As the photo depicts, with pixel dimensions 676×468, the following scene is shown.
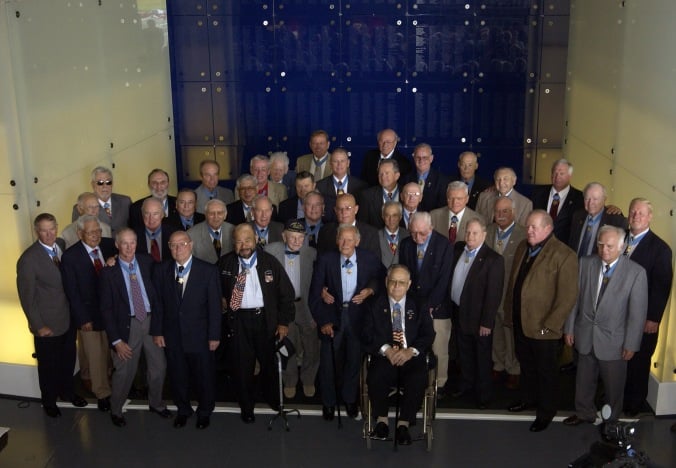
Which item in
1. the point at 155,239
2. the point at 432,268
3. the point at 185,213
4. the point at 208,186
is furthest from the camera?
the point at 208,186

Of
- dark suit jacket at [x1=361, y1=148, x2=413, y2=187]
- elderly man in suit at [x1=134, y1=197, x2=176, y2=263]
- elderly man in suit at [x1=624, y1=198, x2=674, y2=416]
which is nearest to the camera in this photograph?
elderly man in suit at [x1=624, y1=198, x2=674, y2=416]

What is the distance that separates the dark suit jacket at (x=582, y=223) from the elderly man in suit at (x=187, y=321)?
9.27 feet

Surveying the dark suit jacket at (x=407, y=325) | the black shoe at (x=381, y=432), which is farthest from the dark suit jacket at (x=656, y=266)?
the black shoe at (x=381, y=432)

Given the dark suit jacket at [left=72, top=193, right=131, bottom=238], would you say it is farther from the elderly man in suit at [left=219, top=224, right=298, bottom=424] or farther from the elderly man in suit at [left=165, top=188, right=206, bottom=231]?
the elderly man in suit at [left=219, top=224, right=298, bottom=424]

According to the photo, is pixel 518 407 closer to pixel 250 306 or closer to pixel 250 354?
pixel 250 354

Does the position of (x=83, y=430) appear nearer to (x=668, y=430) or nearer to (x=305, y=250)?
(x=305, y=250)

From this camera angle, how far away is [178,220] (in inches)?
262

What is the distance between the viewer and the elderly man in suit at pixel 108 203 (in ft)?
21.6

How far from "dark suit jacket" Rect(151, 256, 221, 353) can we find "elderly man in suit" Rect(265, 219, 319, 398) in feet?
1.97

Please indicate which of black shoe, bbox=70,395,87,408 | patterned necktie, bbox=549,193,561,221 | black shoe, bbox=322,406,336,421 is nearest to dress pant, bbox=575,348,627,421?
patterned necktie, bbox=549,193,561,221

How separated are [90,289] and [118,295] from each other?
326mm

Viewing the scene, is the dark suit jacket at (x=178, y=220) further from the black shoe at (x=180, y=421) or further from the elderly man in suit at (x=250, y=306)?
the black shoe at (x=180, y=421)

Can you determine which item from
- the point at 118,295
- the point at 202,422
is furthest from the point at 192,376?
the point at 118,295

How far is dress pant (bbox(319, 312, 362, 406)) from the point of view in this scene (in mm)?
5961
